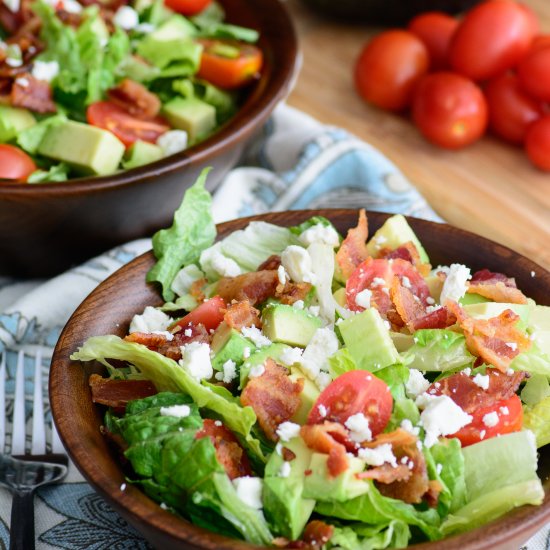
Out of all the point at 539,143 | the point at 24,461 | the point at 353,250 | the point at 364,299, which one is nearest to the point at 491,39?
the point at 539,143

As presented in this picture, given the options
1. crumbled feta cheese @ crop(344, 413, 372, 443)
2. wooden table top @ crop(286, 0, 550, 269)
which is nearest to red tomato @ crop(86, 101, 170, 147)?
wooden table top @ crop(286, 0, 550, 269)

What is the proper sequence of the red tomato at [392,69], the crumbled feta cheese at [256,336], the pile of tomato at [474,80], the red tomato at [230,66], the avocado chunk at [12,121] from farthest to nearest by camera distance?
the red tomato at [392,69]
the pile of tomato at [474,80]
the red tomato at [230,66]
the avocado chunk at [12,121]
the crumbled feta cheese at [256,336]

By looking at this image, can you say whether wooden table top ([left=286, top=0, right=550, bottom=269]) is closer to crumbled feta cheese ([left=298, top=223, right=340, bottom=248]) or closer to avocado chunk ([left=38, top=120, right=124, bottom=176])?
crumbled feta cheese ([left=298, top=223, right=340, bottom=248])

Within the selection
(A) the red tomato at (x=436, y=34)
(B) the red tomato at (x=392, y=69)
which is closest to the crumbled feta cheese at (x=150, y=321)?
(B) the red tomato at (x=392, y=69)

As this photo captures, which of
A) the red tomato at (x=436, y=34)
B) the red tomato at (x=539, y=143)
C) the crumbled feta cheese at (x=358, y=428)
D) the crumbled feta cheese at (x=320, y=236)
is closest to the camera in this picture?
the crumbled feta cheese at (x=358, y=428)

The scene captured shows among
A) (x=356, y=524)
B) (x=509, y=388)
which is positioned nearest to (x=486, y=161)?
(x=509, y=388)

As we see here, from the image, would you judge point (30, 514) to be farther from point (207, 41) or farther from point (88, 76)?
point (207, 41)

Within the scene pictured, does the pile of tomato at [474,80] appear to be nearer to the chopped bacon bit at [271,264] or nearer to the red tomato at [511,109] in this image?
the red tomato at [511,109]
